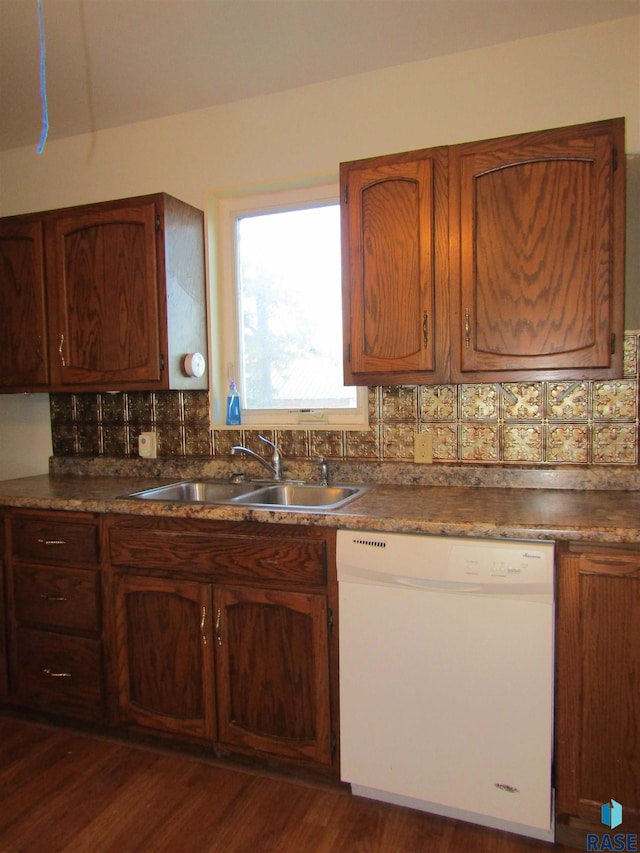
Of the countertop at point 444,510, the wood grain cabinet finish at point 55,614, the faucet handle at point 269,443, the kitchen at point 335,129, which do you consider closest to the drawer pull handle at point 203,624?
the countertop at point 444,510

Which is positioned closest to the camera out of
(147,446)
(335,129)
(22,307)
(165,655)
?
(165,655)

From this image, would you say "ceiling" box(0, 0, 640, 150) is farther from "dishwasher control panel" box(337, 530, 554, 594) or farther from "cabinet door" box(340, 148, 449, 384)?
"dishwasher control panel" box(337, 530, 554, 594)

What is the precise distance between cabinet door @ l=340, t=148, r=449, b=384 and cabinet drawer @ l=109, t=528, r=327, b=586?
2.09 feet

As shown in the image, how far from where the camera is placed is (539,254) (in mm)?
1685

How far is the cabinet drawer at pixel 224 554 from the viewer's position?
1671 millimetres

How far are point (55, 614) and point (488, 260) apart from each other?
6.45 feet

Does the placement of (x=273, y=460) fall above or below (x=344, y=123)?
below

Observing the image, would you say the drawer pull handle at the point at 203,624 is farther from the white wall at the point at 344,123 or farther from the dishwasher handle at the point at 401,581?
the white wall at the point at 344,123

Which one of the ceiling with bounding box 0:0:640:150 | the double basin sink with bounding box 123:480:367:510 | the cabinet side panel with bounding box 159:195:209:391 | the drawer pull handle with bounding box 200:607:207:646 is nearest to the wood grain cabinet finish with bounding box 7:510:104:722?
the double basin sink with bounding box 123:480:367:510

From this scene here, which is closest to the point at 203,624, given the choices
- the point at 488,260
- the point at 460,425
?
the point at 460,425

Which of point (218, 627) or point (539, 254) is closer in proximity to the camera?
point (539, 254)

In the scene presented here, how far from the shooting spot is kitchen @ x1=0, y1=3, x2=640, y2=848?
1.91 metres

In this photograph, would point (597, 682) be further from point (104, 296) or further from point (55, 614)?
point (104, 296)

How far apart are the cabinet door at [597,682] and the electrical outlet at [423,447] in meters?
0.76
